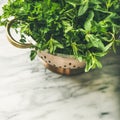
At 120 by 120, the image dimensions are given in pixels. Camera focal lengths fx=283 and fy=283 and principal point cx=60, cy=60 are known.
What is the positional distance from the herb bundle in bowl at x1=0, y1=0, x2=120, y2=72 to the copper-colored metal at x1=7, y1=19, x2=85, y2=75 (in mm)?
18

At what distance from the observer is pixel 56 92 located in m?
0.72

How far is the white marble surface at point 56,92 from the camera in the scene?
678 mm

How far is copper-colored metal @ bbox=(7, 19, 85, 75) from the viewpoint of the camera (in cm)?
65

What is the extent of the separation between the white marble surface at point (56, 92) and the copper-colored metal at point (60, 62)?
0.09 ft

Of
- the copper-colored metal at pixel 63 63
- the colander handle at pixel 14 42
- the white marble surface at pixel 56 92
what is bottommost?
the white marble surface at pixel 56 92

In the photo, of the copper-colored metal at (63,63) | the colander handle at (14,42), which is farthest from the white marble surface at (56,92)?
the colander handle at (14,42)

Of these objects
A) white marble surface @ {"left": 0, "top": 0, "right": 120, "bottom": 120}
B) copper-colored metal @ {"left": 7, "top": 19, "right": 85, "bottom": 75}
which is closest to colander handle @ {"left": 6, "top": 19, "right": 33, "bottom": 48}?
copper-colored metal @ {"left": 7, "top": 19, "right": 85, "bottom": 75}

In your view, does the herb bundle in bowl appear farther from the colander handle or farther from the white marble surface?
the white marble surface

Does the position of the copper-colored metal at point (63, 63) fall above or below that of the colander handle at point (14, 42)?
below

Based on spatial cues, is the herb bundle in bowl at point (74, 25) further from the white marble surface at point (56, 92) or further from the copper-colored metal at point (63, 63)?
the white marble surface at point (56, 92)

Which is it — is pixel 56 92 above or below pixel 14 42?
below

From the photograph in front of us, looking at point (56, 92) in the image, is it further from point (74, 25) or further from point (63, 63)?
point (74, 25)

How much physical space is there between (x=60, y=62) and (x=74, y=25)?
4.1 inches

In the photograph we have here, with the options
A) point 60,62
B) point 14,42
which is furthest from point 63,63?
point 14,42
